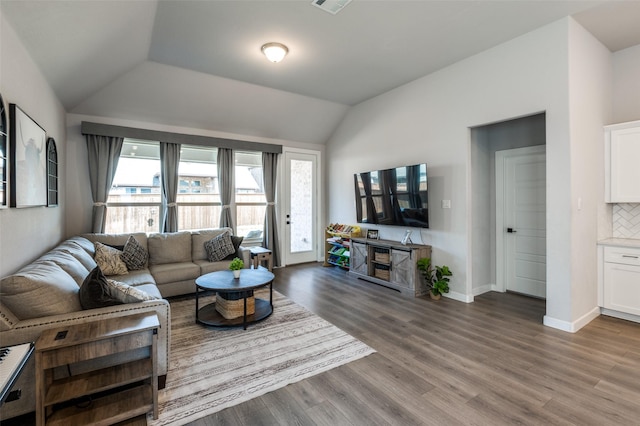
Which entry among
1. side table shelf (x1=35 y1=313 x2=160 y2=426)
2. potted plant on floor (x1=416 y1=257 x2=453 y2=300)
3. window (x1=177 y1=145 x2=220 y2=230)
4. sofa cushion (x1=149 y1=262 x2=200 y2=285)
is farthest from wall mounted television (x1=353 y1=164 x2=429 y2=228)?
side table shelf (x1=35 y1=313 x2=160 y2=426)

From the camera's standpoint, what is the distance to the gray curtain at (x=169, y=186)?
197 inches

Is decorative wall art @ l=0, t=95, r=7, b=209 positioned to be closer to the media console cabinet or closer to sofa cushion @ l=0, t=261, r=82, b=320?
sofa cushion @ l=0, t=261, r=82, b=320

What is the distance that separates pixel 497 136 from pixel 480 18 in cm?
184

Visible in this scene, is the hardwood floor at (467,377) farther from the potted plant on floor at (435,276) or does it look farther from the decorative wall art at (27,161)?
the decorative wall art at (27,161)

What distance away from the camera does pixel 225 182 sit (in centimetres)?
554

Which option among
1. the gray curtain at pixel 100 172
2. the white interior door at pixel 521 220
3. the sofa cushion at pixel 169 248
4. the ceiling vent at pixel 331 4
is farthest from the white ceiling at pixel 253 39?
the sofa cushion at pixel 169 248

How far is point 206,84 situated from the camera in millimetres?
4703

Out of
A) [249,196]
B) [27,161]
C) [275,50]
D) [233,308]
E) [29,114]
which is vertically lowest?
[233,308]

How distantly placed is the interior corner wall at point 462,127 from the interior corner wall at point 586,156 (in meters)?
0.10

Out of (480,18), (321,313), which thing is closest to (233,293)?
(321,313)

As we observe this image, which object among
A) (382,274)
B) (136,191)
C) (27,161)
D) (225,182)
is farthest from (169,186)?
(382,274)

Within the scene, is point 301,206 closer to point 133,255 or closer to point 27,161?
point 133,255

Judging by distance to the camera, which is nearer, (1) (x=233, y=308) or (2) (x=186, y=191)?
(1) (x=233, y=308)

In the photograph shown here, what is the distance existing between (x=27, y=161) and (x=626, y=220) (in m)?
6.15
